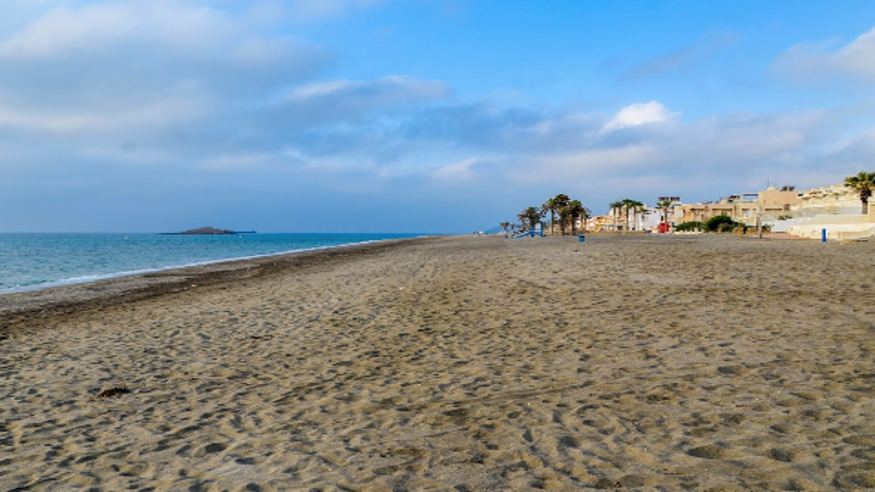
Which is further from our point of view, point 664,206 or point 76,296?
point 664,206

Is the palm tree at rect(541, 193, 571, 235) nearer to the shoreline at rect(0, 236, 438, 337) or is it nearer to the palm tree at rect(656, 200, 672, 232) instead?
the palm tree at rect(656, 200, 672, 232)

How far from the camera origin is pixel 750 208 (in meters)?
90.1

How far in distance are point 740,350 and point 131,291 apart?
22.2 m

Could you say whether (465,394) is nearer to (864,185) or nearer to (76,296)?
(76,296)

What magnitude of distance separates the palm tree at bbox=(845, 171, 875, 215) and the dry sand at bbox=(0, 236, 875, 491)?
171 ft

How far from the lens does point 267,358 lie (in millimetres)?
8938

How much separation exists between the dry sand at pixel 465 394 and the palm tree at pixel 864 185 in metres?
52.2

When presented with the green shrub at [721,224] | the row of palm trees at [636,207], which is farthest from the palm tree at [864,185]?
the row of palm trees at [636,207]

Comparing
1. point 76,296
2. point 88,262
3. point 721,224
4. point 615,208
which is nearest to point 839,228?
point 721,224

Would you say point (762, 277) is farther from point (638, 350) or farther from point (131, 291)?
point (131, 291)

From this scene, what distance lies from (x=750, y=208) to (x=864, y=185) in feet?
122

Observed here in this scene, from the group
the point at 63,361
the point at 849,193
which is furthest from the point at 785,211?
the point at 63,361

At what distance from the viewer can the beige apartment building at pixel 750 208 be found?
84.2 m

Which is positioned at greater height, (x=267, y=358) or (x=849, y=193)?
(x=849, y=193)
